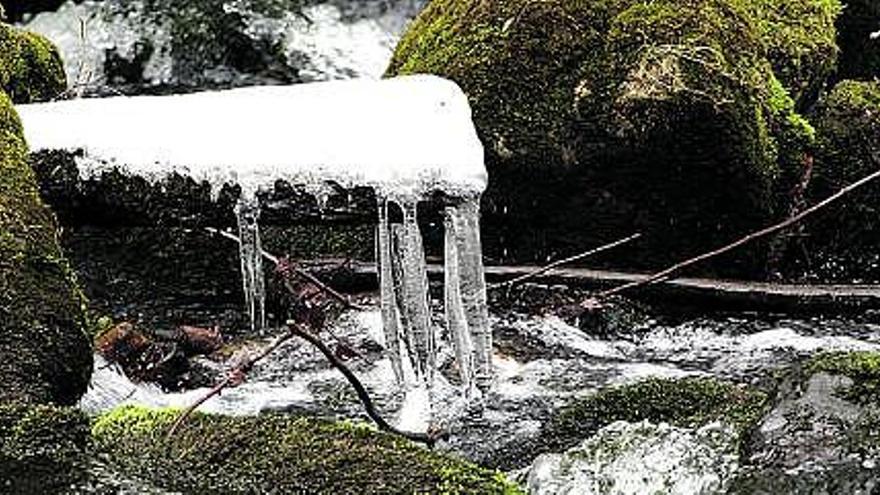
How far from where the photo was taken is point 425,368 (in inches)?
215

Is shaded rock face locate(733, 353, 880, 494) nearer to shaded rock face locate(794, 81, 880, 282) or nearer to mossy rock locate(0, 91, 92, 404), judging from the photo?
mossy rock locate(0, 91, 92, 404)

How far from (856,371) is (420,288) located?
8.57 feet

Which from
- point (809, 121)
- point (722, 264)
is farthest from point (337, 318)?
point (809, 121)

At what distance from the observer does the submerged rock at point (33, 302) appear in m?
4.18

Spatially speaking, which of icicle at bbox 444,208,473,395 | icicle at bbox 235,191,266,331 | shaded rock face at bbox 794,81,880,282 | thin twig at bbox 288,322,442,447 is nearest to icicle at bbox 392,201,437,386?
icicle at bbox 444,208,473,395

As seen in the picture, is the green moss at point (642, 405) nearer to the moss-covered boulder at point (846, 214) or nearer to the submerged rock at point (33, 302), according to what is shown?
the submerged rock at point (33, 302)

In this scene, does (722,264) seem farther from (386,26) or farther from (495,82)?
(386,26)

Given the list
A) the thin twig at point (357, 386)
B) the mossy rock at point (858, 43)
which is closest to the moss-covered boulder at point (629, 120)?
the mossy rock at point (858, 43)

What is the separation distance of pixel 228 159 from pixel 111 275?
2.43 m

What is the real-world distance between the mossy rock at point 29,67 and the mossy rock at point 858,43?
17.7 feet

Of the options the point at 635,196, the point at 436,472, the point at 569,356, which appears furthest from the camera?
the point at 635,196

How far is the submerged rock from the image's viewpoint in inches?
165

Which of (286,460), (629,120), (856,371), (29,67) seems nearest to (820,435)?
(856,371)

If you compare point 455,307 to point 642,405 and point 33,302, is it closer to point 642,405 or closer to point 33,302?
point 642,405
